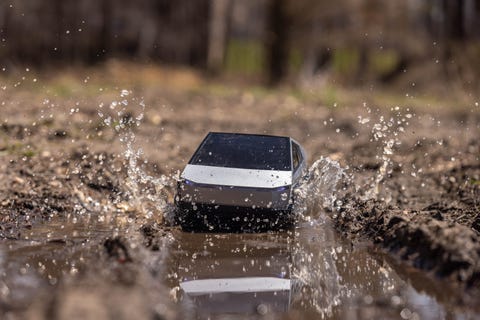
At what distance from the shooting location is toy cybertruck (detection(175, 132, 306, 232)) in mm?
9789

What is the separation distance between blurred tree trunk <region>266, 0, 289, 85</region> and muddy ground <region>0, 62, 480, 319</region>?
645 centimetres

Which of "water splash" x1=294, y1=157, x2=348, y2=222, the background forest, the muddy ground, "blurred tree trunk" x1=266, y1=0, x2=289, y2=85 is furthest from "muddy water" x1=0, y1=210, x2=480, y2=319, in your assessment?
"blurred tree trunk" x1=266, y1=0, x2=289, y2=85

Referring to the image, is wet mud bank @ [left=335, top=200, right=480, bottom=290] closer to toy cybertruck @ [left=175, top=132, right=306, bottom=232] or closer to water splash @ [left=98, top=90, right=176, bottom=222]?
toy cybertruck @ [left=175, top=132, right=306, bottom=232]

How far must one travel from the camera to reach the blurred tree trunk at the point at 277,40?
34188 millimetres

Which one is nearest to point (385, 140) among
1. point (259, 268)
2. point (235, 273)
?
point (259, 268)

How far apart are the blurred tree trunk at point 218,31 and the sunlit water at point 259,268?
22.4m

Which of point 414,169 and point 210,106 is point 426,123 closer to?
point 210,106

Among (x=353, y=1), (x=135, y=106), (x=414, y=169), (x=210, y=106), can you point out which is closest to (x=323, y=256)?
(x=414, y=169)

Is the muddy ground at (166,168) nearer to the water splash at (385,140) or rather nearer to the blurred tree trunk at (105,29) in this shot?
the water splash at (385,140)

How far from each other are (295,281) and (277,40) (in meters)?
27.4

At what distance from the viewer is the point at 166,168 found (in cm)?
1406

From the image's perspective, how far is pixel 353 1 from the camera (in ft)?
112

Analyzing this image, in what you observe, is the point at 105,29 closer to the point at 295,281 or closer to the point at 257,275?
the point at 257,275

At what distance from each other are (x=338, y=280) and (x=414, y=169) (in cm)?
744
